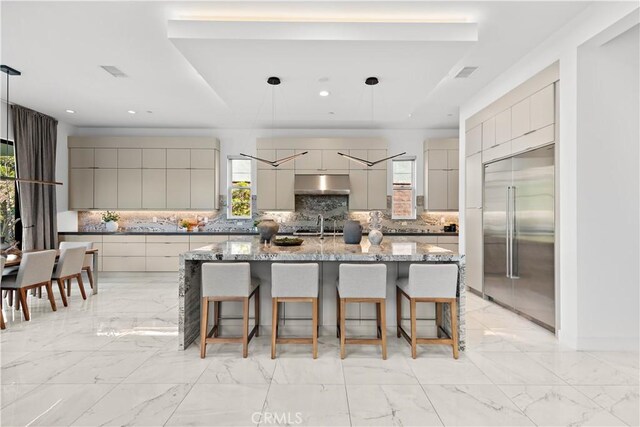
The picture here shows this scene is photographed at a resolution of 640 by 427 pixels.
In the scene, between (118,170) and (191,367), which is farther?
(118,170)

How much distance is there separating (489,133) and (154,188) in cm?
574

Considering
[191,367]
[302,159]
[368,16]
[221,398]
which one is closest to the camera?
[221,398]

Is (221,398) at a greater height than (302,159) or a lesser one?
lesser

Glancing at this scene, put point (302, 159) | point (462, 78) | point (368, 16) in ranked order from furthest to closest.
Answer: point (302, 159)
point (462, 78)
point (368, 16)

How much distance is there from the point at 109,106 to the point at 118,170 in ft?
4.90

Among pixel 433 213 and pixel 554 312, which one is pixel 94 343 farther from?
pixel 433 213

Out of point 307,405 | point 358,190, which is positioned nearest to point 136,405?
point 307,405

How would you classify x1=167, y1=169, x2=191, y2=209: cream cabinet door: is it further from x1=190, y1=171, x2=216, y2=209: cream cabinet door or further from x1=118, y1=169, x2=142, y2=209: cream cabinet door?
x1=118, y1=169, x2=142, y2=209: cream cabinet door

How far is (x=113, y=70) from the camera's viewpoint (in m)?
4.06

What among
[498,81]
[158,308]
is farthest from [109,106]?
[498,81]

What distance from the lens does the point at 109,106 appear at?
5426mm

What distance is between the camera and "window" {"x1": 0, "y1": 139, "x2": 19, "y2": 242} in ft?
17.3

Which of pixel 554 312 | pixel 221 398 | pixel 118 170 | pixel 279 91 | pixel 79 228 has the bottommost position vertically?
pixel 221 398

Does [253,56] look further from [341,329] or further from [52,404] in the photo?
[52,404]
